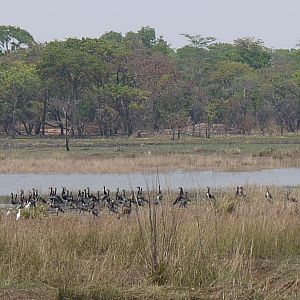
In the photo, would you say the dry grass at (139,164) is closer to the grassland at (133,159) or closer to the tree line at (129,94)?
the grassland at (133,159)

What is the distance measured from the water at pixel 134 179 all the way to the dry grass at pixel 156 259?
14228 millimetres

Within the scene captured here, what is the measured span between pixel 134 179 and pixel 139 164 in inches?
149

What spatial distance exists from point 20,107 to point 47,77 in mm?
3979

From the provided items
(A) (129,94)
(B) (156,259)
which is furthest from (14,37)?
(B) (156,259)

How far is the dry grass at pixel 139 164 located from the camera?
98.1 ft

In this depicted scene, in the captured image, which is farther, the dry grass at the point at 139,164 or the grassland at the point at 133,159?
the grassland at the point at 133,159

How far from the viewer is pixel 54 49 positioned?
54.1m

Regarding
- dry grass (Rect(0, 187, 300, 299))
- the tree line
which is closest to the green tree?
the tree line

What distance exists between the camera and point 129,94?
54.6 m

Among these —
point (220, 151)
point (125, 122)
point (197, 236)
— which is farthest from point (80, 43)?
point (197, 236)

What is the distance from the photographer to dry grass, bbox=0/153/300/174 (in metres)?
29.9

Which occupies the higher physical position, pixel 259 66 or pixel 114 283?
pixel 259 66

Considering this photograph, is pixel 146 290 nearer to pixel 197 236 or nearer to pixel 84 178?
pixel 197 236

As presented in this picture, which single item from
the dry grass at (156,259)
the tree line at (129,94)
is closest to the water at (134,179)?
the dry grass at (156,259)
